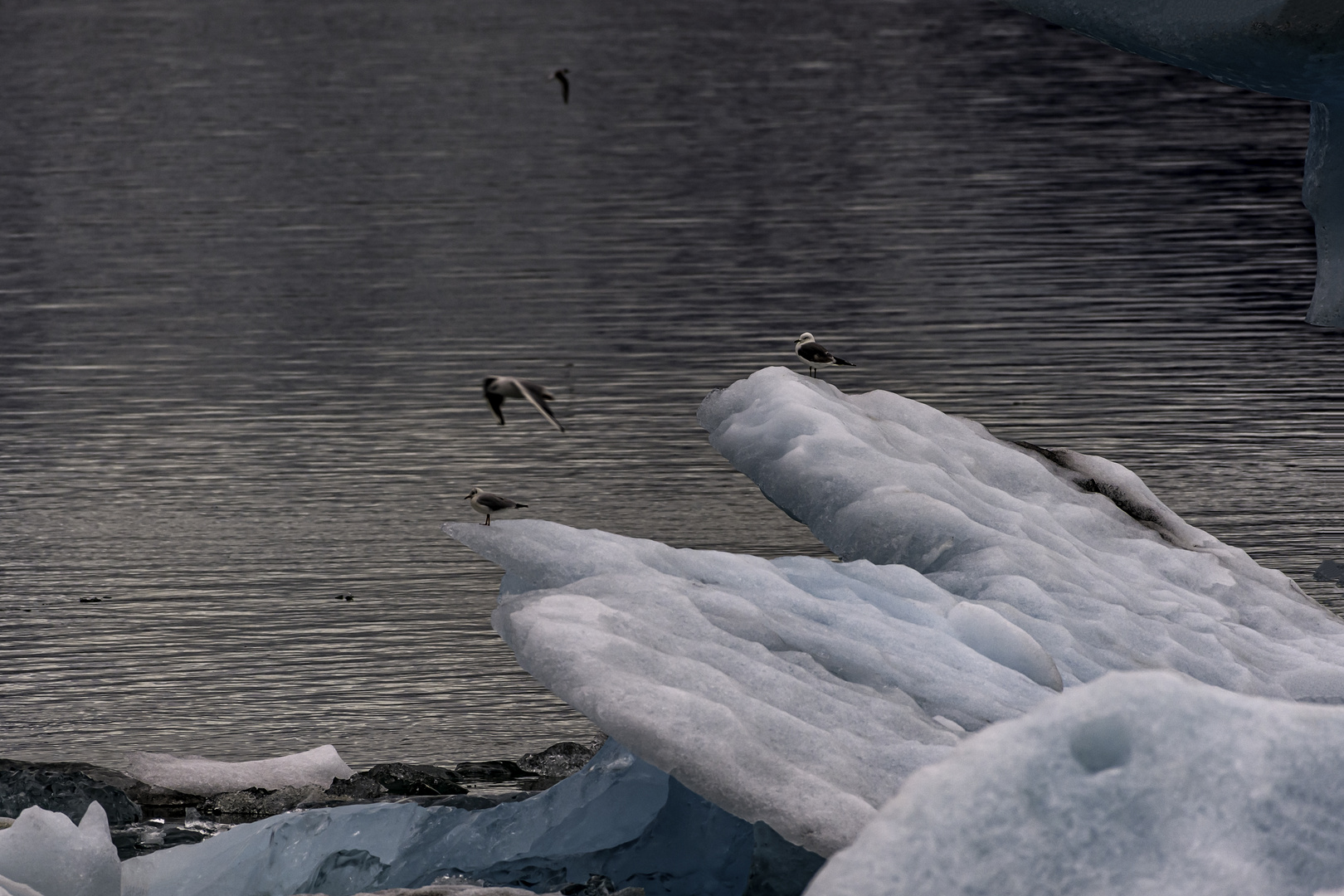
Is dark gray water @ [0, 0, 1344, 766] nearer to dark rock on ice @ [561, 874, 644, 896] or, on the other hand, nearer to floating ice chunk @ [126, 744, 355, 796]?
floating ice chunk @ [126, 744, 355, 796]

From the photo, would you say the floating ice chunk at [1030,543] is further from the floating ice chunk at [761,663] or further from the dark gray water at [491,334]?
the dark gray water at [491,334]

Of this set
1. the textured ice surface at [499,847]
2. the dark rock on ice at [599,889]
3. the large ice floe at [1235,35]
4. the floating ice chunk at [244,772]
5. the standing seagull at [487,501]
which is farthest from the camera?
the standing seagull at [487,501]

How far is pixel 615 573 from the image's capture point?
7.85m

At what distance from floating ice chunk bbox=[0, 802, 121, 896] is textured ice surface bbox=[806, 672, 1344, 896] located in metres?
2.97

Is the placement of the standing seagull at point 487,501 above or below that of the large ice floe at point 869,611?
below

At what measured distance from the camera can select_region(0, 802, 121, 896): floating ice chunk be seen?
6891mm

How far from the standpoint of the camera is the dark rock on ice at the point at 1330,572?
35.9 ft

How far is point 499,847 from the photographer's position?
7496 mm

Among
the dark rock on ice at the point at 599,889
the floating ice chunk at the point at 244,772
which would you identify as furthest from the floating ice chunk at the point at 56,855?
the dark rock on ice at the point at 599,889

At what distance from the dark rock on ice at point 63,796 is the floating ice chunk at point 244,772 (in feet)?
0.86

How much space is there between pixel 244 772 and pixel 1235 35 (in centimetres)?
509

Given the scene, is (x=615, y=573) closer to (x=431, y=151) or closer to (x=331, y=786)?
(x=331, y=786)

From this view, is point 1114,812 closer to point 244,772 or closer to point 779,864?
point 779,864

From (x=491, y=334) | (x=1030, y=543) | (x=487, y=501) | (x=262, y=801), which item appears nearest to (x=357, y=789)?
(x=262, y=801)
